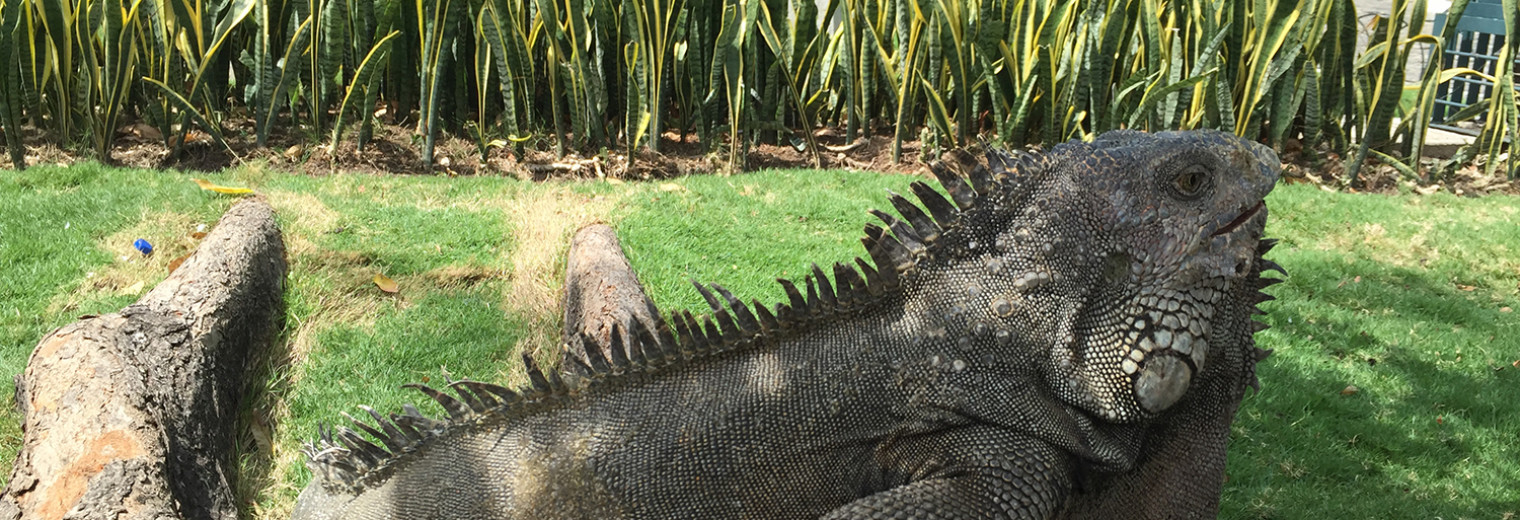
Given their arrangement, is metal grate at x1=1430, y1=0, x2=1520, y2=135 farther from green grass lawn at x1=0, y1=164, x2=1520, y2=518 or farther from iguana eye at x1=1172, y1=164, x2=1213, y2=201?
iguana eye at x1=1172, y1=164, x2=1213, y2=201

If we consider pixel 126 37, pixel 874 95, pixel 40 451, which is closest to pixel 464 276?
pixel 40 451

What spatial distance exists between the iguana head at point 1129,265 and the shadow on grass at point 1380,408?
5.04 feet

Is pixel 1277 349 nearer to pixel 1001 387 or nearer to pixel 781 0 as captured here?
pixel 1001 387

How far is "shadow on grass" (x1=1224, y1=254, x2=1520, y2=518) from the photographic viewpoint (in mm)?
3691

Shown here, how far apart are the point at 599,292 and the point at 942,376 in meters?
1.96

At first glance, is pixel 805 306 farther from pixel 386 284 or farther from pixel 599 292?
pixel 386 284

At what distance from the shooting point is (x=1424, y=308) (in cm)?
530

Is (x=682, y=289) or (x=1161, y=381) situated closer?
(x=1161, y=381)

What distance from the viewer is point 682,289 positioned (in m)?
4.94

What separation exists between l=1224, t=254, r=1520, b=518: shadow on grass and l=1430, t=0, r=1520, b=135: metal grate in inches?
155

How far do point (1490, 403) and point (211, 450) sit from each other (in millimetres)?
4523

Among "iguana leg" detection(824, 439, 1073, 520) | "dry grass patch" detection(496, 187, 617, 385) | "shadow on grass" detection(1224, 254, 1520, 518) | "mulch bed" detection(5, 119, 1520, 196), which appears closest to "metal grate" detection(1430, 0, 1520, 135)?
"mulch bed" detection(5, 119, 1520, 196)

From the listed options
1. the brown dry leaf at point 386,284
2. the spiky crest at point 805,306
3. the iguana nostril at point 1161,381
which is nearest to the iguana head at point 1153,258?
the iguana nostril at point 1161,381

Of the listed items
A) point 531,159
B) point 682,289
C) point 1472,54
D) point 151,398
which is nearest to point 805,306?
point 151,398
